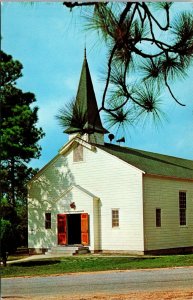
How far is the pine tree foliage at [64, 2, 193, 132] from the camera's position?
2.46m

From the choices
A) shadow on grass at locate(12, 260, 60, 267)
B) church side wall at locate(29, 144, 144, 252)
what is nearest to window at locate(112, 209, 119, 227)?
church side wall at locate(29, 144, 144, 252)

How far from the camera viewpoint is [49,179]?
3.33 meters

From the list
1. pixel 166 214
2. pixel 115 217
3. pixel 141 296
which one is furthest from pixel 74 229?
pixel 141 296

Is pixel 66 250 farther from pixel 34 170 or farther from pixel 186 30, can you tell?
pixel 186 30

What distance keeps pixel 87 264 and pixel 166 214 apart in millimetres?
609

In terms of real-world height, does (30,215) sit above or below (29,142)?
below

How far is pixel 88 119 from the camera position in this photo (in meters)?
2.45

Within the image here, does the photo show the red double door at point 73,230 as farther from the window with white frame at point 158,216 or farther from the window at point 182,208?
the window at point 182,208

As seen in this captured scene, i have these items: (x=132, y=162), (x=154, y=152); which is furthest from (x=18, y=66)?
(x=132, y=162)

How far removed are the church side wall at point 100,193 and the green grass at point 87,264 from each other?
105mm

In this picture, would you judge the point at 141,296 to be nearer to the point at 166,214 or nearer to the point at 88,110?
the point at 166,214

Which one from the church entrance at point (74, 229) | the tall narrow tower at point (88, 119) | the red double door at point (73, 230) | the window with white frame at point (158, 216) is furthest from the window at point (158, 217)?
the tall narrow tower at point (88, 119)

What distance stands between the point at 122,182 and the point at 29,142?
147cm

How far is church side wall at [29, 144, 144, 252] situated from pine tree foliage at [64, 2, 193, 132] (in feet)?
1.77
